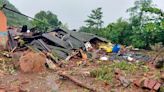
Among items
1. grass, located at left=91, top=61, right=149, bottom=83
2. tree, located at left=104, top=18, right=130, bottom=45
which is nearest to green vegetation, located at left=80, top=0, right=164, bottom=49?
tree, located at left=104, top=18, right=130, bottom=45

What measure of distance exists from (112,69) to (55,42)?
12.6 ft

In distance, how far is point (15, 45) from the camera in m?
13.7

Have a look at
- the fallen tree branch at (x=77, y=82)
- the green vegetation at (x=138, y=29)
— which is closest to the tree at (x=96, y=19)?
the green vegetation at (x=138, y=29)

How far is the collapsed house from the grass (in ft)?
7.13

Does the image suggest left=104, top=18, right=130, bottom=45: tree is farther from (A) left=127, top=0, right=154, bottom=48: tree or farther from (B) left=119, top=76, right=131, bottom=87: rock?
(B) left=119, top=76, right=131, bottom=87: rock

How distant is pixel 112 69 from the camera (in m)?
10.8

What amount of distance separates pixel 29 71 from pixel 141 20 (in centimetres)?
1459

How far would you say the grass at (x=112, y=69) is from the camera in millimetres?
10002

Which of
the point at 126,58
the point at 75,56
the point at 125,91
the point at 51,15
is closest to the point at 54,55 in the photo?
the point at 75,56

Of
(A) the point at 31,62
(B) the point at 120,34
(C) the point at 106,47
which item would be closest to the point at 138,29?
(B) the point at 120,34

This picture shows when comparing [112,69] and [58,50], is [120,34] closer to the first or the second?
[58,50]

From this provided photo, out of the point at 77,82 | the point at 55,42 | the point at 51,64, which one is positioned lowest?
the point at 77,82

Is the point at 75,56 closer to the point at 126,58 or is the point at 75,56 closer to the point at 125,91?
the point at 126,58

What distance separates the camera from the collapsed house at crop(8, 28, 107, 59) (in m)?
13.2
